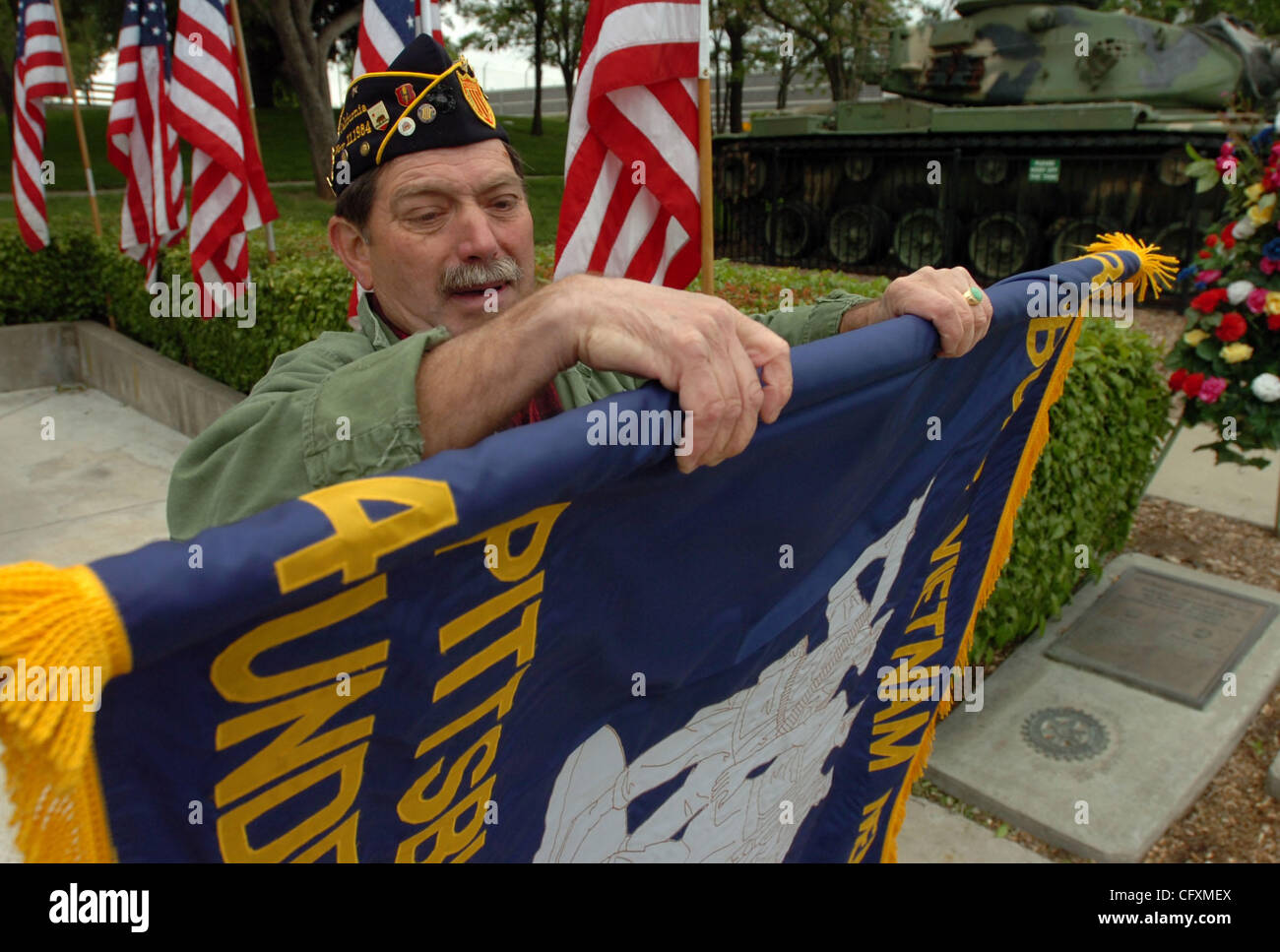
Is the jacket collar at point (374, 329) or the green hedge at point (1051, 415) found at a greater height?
the jacket collar at point (374, 329)

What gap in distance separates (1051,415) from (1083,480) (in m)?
0.42

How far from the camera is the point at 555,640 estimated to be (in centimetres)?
115

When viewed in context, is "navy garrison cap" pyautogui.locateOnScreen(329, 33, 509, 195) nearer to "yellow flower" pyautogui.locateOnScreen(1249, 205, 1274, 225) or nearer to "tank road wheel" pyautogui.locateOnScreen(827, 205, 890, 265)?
"yellow flower" pyautogui.locateOnScreen(1249, 205, 1274, 225)

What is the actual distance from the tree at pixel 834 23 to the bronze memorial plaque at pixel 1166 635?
17.2m

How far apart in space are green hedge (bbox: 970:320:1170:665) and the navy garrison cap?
2.70 m

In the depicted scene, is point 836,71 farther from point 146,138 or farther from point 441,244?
point 441,244

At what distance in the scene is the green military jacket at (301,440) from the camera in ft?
3.78

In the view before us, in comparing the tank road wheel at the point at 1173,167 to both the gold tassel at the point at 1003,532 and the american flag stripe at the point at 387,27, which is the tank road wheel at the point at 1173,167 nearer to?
the american flag stripe at the point at 387,27

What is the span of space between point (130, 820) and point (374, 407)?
0.53 meters

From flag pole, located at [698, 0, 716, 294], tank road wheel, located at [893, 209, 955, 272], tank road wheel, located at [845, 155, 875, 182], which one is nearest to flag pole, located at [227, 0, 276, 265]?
flag pole, located at [698, 0, 716, 294]

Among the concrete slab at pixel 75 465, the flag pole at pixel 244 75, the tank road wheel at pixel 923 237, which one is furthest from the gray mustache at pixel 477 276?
the tank road wheel at pixel 923 237

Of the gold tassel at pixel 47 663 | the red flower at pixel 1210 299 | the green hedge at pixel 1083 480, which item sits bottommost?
the green hedge at pixel 1083 480

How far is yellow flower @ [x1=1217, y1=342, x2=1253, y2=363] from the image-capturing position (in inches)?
181

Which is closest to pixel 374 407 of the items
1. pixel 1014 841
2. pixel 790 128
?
pixel 1014 841
